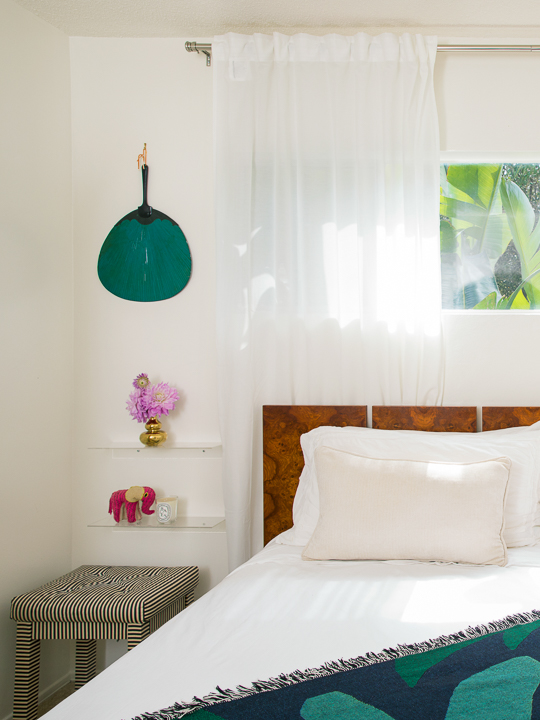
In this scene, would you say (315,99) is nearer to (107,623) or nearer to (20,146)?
(20,146)

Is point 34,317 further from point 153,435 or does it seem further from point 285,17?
point 285,17

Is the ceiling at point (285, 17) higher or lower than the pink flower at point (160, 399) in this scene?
higher

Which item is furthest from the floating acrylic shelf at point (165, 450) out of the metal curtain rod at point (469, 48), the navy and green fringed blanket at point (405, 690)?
the metal curtain rod at point (469, 48)

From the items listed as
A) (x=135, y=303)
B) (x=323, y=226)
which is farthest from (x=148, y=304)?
(x=323, y=226)

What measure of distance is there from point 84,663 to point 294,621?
1.33m

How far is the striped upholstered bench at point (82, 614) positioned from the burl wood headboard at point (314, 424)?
0.47 m

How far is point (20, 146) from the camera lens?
2.08 m

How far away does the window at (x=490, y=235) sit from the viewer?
2338mm

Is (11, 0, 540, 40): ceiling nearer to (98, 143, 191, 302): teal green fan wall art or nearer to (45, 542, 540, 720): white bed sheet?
(98, 143, 191, 302): teal green fan wall art

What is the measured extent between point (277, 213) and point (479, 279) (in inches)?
37.0

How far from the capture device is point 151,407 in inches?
87.7

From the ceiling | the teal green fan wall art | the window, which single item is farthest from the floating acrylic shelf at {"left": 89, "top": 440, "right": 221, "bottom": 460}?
the ceiling

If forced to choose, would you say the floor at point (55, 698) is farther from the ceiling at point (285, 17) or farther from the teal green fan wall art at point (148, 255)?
the ceiling at point (285, 17)

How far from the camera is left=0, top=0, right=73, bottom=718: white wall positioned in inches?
78.2
